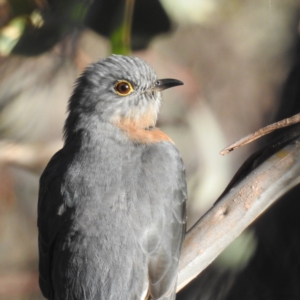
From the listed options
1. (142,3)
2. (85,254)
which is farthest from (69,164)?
(142,3)

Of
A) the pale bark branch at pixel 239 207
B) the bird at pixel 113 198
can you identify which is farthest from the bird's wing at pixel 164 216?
the pale bark branch at pixel 239 207

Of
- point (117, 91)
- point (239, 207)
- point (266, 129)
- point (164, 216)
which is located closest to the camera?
point (239, 207)

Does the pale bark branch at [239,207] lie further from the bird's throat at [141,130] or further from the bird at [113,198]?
the bird's throat at [141,130]

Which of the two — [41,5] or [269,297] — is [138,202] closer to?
[269,297]

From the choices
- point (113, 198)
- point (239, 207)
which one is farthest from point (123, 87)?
point (239, 207)

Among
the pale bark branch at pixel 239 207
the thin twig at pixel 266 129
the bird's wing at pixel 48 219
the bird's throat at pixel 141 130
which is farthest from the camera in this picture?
the bird's throat at pixel 141 130

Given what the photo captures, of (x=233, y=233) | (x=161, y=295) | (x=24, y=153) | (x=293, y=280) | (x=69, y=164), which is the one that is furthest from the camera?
(x=24, y=153)

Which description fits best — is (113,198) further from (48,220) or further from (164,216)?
(48,220)
